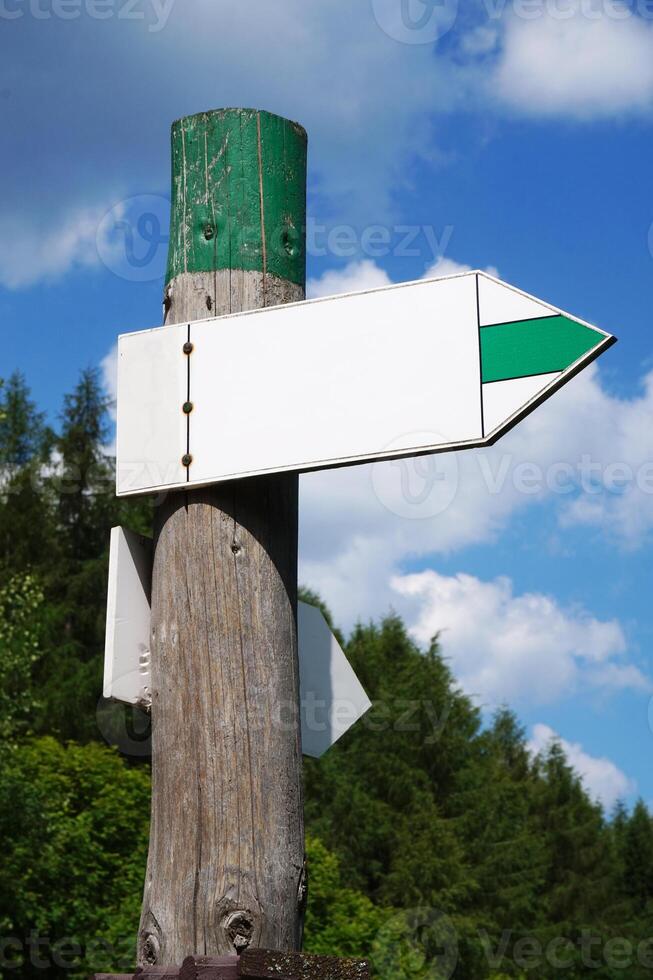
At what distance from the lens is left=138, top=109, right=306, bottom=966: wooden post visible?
9.20ft

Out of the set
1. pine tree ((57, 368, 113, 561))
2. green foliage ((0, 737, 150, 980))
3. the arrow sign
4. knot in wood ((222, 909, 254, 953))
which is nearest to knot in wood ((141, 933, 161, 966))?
knot in wood ((222, 909, 254, 953))

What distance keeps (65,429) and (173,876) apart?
31.2 m


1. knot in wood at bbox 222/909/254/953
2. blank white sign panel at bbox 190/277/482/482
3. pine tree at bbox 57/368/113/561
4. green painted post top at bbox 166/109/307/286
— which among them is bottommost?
knot in wood at bbox 222/909/254/953

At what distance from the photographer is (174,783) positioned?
2.90 meters

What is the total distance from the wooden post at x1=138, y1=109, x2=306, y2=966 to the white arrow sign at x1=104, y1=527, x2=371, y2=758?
0.07 metres

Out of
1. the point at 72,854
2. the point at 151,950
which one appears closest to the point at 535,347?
the point at 151,950

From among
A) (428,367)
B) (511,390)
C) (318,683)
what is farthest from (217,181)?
Answer: (318,683)

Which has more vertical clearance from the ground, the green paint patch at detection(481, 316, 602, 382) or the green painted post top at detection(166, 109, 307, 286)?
the green painted post top at detection(166, 109, 307, 286)

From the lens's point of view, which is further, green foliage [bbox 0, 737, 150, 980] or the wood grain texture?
green foliage [bbox 0, 737, 150, 980]

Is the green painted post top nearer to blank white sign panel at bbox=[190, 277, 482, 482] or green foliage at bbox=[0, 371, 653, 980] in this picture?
blank white sign panel at bbox=[190, 277, 482, 482]

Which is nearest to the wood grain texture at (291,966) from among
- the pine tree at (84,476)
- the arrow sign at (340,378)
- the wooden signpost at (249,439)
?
the wooden signpost at (249,439)

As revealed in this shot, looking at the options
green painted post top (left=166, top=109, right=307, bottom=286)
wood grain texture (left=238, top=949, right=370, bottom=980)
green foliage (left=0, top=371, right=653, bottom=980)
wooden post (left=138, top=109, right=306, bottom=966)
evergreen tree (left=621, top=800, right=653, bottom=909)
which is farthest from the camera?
evergreen tree (left=621, top=800, right=653, bottom=909)

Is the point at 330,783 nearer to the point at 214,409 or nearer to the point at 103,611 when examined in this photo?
the point at 103,611

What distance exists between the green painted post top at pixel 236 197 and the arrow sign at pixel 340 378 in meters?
0.21
